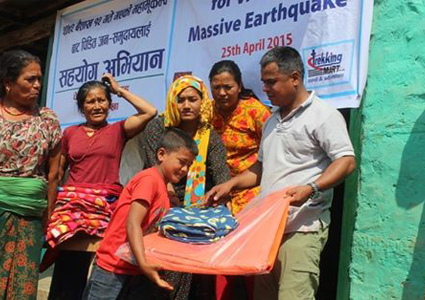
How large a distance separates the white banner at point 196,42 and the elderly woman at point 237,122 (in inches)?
14.3

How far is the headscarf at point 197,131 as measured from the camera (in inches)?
118

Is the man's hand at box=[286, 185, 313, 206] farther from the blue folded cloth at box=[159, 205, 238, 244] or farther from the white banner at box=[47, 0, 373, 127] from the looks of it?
the white banner at box=[47, 0, 373, 127]

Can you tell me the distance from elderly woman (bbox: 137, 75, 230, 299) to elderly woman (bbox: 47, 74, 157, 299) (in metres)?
0.18

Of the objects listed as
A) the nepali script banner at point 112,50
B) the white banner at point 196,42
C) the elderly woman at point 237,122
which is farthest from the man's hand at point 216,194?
the nepali script banner at point 112,50

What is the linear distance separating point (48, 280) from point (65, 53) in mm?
2108

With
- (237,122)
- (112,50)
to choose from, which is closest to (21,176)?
(237,122)

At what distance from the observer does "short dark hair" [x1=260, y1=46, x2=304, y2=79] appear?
2596mm

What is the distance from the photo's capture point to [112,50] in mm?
4766

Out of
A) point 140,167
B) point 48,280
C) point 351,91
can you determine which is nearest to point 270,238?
point 351,91

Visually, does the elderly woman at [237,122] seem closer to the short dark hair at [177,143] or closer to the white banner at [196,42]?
the white banner at [196,42]

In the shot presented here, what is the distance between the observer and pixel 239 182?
2.86 metres

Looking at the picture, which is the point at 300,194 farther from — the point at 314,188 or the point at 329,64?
the point at 329,64

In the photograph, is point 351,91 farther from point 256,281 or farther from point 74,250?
point 74,250

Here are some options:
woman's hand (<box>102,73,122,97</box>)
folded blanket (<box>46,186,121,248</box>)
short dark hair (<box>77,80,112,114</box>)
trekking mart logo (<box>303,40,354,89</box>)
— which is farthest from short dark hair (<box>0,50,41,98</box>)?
trekking mart logo (<box>303,40,354,89</box>)
